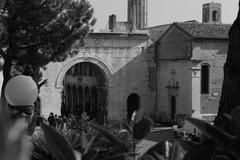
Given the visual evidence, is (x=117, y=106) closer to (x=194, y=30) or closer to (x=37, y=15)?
(x=194, y=30)

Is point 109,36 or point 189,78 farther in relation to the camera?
point 109,36

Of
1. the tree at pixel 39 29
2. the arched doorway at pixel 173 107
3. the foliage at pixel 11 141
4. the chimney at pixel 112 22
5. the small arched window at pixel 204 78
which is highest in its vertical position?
the chimney at pixel 112 22

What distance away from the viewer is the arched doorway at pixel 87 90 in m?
31.5

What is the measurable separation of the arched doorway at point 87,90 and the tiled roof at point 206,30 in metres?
6.50

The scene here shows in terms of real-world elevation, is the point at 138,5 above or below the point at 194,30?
above

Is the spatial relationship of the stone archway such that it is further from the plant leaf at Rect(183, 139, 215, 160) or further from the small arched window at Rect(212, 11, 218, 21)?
the plant leaf at Rect(183, 139, 215, 160)

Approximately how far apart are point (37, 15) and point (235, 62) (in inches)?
418

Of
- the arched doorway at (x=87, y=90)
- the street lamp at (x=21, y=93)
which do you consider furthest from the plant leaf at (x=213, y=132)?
the arched doorway at (x=87, y=90)

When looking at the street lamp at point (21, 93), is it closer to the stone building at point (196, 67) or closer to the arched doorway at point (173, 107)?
the stone building at point (196, 67)

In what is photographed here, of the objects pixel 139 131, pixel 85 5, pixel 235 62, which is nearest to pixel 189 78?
pixel 85 5

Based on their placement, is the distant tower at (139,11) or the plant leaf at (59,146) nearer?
the plant leaf at (59,146)

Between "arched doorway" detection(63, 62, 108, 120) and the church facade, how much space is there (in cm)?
12

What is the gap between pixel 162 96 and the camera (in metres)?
31.2

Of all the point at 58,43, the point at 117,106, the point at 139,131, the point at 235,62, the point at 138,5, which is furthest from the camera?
the point at 138,5
